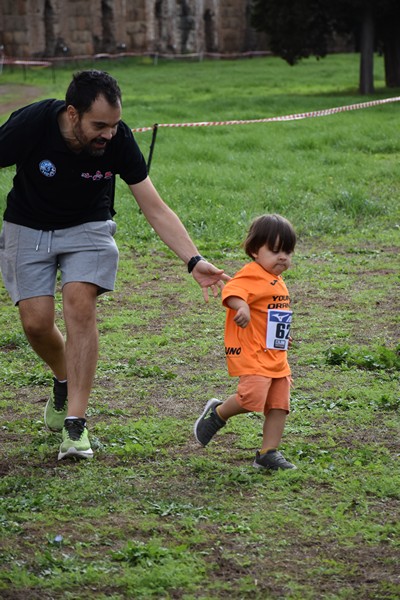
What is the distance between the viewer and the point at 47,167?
18.9 ft

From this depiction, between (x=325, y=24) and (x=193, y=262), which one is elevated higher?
(x=325, y=24)

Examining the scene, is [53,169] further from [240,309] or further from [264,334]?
[264,334]

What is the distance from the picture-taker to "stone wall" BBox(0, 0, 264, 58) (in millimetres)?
46625

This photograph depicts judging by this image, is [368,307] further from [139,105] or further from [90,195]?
[139,105]

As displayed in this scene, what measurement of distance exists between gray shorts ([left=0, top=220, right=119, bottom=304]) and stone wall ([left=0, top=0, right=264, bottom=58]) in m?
41.5

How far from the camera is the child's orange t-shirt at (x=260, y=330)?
219 inches

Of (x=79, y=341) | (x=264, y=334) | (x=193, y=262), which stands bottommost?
(x=79, y=341)

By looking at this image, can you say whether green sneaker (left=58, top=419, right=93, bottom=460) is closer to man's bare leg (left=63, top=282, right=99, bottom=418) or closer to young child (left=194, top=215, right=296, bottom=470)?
man's bare leg (left=63, top=282, right=99, bottom=418)

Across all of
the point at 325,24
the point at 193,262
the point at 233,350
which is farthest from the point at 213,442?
the point at 325,24

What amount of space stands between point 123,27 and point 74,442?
1831 inches

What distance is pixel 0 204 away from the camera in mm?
13672

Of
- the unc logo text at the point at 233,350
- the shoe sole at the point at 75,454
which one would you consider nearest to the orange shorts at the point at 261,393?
the unc logo text at the point at 233,350

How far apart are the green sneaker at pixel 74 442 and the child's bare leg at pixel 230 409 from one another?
2.31ft

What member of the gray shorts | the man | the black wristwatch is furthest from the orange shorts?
the gray shorts
